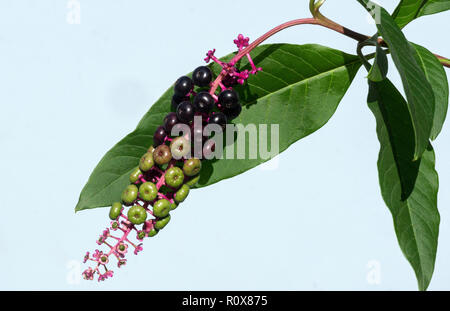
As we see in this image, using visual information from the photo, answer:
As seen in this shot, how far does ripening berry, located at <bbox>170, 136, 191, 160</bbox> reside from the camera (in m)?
1.81

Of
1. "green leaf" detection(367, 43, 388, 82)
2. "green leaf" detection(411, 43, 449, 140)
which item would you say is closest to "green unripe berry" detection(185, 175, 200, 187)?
"green leaf" detection(367, 43, 388, 82)

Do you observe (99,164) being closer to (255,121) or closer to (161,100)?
(161,100)

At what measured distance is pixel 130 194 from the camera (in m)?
1.85

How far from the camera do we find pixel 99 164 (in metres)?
2.03

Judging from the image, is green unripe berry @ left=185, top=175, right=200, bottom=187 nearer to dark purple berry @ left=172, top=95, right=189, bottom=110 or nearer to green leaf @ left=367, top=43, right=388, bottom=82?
dark purple berry @ left=172, top=95, right=189, bottom=110

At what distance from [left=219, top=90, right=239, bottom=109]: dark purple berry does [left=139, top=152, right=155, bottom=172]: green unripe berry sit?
0.31 metres

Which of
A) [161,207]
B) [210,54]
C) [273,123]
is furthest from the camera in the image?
[273,123]

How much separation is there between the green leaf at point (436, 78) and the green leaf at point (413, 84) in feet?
1.30

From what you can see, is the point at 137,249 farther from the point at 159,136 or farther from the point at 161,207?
the point at 159,136

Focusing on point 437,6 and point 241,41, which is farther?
point 437,6

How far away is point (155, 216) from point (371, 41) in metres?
0.96

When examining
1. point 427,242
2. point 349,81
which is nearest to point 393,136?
point 349,81

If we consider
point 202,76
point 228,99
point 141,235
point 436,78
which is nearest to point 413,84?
point 436,78

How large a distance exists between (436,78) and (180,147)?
1.01m
